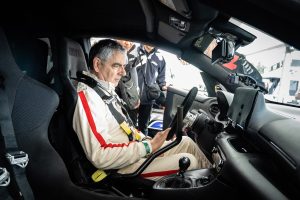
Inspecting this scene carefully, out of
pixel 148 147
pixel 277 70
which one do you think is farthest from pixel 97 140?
pixel 277 70

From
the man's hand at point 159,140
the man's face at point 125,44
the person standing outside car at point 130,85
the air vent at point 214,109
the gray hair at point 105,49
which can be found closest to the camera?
the man's hand at point 159,140

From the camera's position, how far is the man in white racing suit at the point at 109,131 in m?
1.32

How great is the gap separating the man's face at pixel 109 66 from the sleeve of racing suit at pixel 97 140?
0.73 feet

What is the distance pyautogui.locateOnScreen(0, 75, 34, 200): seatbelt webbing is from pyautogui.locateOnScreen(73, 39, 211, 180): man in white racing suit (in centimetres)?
33

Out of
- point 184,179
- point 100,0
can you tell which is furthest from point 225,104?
point 100,0

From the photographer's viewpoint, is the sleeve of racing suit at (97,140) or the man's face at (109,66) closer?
the sleeve of racing suit at (97,140)

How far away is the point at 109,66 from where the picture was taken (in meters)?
1.59

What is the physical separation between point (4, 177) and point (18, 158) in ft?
0.28

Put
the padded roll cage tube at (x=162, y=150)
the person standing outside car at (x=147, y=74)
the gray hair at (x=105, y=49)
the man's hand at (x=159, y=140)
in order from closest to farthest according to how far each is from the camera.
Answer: the padded roll cage tube at (x=162, y=150) < the man's hand at (x=159, y=140) < the gray hair at (x=105, y=49) < the person standing outside car at (x=147, y=74)

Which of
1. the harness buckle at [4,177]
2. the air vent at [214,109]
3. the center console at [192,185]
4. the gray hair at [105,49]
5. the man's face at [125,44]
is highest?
the man's face at [125,44]

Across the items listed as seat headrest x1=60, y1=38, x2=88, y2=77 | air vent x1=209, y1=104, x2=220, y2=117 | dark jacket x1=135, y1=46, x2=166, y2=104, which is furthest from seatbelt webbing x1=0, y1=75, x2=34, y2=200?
dark jacket x1=135, y1=46, x2=166, y2=104

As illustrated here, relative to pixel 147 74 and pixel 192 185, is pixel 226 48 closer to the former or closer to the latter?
pixel 192 185

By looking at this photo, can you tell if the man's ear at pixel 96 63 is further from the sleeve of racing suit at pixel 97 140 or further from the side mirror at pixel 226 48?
the side mirror at pixel 226 48

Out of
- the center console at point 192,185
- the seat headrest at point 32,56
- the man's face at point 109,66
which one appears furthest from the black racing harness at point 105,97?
the center console at point 192,185
